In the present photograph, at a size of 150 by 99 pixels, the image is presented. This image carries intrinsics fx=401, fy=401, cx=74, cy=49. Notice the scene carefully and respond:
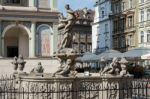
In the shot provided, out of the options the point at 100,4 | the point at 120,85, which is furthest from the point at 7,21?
the point at 100,4

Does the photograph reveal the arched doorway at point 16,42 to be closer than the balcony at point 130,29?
Yes

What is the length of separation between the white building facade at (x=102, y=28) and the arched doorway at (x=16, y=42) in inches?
820

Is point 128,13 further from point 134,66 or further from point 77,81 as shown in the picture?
point 77,81

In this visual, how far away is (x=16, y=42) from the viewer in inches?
1622

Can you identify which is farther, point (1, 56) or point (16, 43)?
point (16, 43)

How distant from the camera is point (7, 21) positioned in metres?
37.0

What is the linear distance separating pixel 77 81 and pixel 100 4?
5029 cm

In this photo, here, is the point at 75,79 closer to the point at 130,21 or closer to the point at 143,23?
the point at 143,23

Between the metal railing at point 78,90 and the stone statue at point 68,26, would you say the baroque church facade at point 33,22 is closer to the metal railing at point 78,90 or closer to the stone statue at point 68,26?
the stone statue at point 68,26

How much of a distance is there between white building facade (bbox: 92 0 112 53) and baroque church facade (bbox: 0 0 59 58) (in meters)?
21.8

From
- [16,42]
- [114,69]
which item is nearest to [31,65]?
[16,42]

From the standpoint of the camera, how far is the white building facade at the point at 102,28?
59.2m

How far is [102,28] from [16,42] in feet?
76.5

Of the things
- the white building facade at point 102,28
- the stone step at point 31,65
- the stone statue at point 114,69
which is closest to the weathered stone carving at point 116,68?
the stone statue at point 114,69
